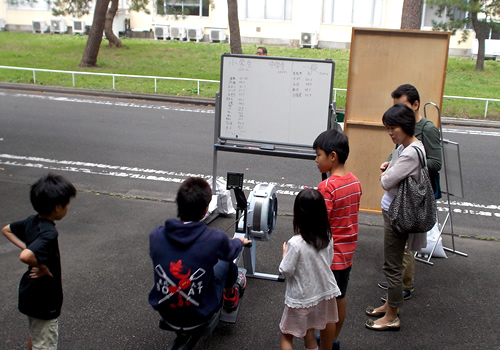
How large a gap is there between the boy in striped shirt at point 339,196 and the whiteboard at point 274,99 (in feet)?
6.59

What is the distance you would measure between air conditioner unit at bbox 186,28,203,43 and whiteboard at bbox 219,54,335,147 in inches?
1004

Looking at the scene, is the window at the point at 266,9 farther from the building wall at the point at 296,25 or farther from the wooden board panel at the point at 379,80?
the wooden board panel at the point at 379,80

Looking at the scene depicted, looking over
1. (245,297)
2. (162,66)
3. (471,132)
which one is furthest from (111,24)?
(245,297)

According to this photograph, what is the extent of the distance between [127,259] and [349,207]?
259cm

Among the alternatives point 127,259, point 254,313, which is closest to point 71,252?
point 127,259

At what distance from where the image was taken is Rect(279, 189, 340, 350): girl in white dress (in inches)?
Result: 124

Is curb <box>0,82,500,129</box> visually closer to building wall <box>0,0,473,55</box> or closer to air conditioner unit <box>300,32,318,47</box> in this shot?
building wall <box>0,0,473,55</box>

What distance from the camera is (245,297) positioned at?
4660mm

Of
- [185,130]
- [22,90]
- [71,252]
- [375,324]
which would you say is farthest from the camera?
[22,90]

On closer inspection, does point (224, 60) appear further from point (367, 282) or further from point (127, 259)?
point (367, 282)

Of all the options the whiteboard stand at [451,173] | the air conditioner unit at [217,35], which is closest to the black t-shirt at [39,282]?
the whiteboard stand at [451,173]

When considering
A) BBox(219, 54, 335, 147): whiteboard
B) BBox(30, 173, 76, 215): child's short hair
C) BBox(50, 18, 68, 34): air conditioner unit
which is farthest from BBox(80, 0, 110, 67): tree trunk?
BBox(30, 173, 76, 215): child's short hair

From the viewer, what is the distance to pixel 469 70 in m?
21.8

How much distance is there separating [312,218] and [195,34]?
28.5 m
